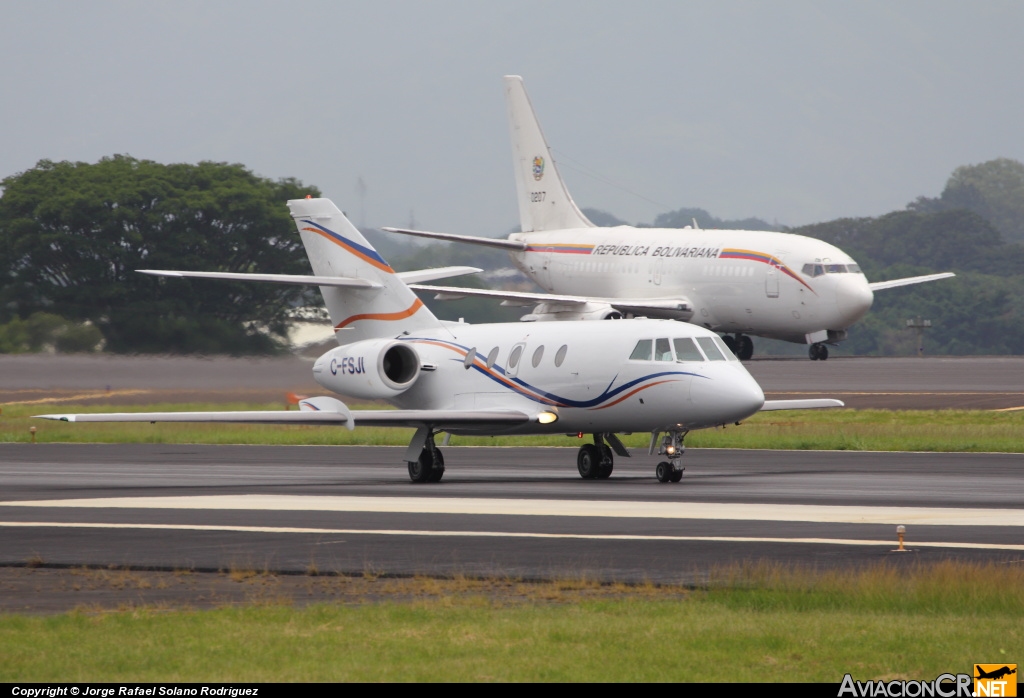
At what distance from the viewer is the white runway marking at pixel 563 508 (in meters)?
19.8

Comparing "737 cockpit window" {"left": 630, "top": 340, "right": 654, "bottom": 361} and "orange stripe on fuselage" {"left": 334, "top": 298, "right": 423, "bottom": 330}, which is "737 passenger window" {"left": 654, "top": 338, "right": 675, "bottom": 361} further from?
"orange stripe on fuselage" {"left": 334, "top": 298, "right": 423, "bottom": 330}

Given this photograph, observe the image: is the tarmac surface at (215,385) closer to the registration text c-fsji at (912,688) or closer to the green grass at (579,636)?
the green grass at (579,636)

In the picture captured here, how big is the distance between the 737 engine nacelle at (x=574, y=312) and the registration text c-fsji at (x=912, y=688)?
41189 millimetres

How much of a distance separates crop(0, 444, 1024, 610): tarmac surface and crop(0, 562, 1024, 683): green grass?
1410mm

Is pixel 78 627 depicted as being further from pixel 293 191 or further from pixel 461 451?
pixel 293 191

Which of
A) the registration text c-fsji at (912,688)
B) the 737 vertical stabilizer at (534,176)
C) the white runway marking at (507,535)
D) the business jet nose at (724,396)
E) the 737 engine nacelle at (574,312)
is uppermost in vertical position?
the 737 vertical stabilizer at (534,176)

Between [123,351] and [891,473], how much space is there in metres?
24.1

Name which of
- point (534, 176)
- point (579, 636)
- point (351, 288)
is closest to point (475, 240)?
point (534, 176)

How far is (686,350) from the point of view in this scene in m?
26.6

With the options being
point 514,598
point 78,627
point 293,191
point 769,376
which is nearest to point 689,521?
point 514,598

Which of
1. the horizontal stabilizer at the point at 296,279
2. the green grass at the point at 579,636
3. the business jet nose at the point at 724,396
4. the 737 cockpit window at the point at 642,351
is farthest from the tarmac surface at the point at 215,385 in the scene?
Result: the green grass at the point at 579,636

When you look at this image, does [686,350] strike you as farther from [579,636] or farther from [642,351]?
[579,636]

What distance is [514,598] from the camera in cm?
1326

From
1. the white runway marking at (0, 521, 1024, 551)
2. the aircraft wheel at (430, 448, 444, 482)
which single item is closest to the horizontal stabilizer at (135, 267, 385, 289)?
the aircraft wheel at (430, 448, 444, 482)
